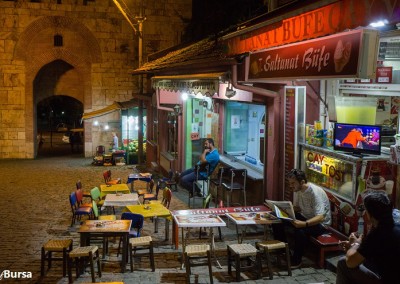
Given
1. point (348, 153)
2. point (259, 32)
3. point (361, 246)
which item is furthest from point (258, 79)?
point (361, 246)

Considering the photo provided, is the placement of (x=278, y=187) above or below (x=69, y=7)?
below

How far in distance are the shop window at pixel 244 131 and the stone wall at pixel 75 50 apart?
12.3 m

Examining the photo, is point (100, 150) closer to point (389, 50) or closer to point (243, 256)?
point (243, 256)

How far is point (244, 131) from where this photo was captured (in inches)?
543

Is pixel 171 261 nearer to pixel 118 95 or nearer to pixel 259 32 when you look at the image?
pixel 259 32

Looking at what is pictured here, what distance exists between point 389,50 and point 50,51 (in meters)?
20.2

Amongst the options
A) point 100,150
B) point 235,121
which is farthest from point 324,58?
point 100,150

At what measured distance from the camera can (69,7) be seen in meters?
24.0

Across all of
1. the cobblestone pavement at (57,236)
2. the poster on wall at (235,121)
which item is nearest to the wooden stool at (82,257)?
the cobblestone pavement at (57,236)

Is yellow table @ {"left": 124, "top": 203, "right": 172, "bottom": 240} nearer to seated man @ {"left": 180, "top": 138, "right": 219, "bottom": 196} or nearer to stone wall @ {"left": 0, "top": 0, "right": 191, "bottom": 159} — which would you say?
seated man @ {"left": 180, "top": 138, "right": 219, "bottom": 196}

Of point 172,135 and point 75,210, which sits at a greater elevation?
point 172,135

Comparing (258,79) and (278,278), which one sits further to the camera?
(258,79)

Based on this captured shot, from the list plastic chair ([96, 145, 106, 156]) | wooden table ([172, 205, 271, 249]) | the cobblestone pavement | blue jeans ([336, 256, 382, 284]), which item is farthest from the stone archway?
blue jeans ([336, 256, 382, 284])

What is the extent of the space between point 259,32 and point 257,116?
5.01 m
